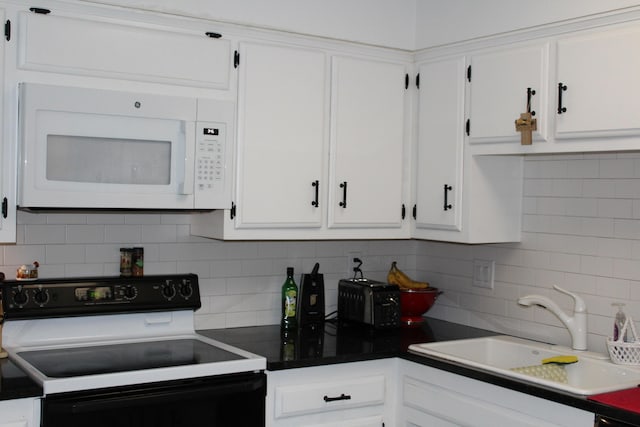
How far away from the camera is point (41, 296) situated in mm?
2895

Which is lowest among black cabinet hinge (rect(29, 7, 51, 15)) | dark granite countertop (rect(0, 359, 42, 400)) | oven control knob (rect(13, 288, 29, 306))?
dark granite countertop (rect(0, 359, 42, 400))

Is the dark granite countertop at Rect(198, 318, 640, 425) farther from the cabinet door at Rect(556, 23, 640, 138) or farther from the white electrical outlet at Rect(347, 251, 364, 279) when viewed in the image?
the cabinet door at Rect(556, 23, 640, 138)

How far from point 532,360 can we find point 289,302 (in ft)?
3.40

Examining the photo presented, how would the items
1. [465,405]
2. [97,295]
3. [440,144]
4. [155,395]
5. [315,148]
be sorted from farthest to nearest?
[440,144] → [315,148] → [97,295] → [465,405] → [155,395]

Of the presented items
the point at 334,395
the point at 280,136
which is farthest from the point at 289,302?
the point at 280,136

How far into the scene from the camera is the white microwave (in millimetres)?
2652

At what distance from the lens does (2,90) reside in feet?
A: 8.63

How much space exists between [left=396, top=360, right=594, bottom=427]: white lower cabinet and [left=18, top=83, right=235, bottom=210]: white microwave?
0.98 m

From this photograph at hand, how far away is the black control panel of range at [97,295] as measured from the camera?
9.37 feet

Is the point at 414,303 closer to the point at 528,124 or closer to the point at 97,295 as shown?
the point at 528,124

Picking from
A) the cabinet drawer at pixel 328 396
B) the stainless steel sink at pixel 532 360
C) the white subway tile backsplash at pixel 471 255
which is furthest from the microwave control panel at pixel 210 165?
the stainless steel sink at pixel 532 360

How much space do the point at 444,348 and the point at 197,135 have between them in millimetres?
1263

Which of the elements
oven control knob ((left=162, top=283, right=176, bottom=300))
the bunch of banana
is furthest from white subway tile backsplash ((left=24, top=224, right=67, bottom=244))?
the bunch of banana

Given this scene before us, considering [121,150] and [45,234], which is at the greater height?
[121,150]
